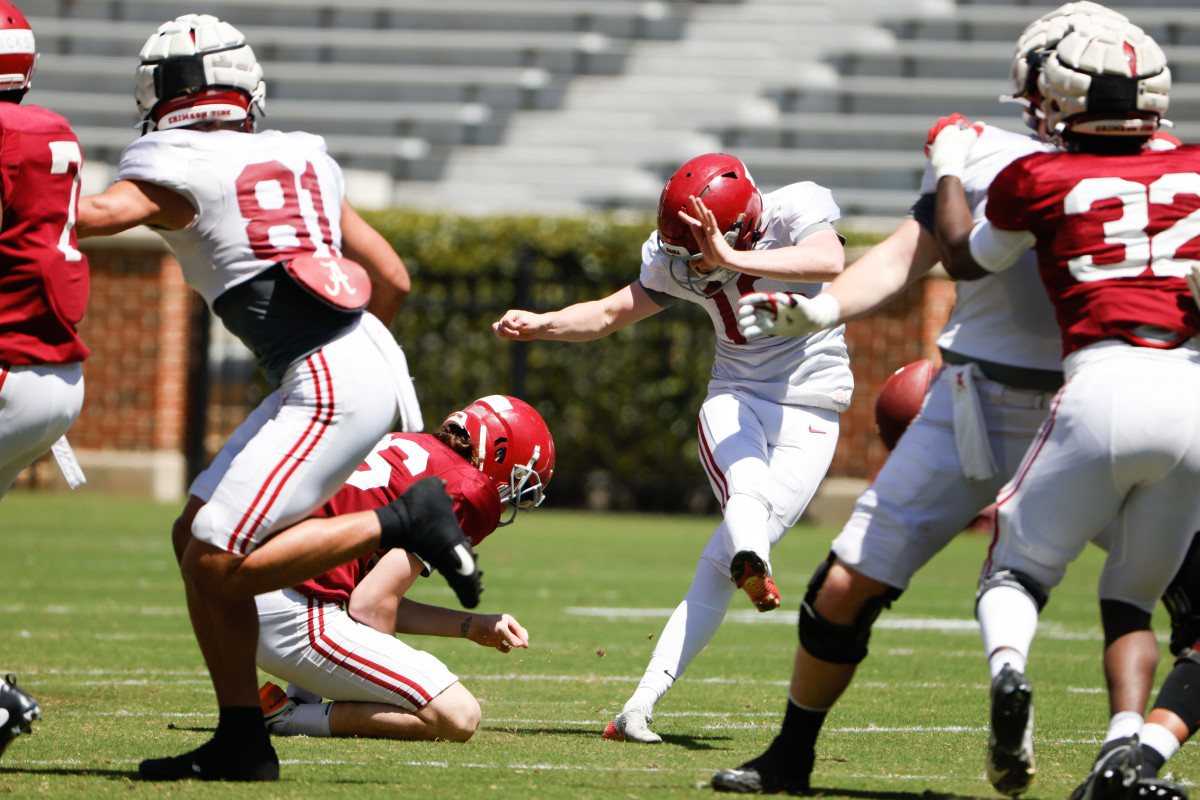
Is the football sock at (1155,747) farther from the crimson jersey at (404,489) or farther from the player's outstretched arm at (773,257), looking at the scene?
the crimson jersey at (404,489)

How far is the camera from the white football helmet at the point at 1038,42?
11.5 ft

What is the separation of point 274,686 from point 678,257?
184 cm

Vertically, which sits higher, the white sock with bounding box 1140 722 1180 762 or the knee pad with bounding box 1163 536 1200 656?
the knee pad with bounding box 1163 536 1200 656

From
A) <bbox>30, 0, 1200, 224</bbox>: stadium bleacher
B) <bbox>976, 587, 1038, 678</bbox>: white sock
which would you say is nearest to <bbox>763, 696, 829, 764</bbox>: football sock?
<bbox>976, 587, 1038, 678</bbox>: white sock

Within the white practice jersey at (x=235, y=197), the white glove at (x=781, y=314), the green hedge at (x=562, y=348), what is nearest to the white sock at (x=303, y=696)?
the white practice jersey at (x=235, y=197)

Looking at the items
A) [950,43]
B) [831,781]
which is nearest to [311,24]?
[950,43]

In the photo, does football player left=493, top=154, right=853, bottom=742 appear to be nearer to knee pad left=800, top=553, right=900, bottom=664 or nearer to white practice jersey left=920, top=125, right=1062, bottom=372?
knee pad left=800, top=553, right=900, bottom=664

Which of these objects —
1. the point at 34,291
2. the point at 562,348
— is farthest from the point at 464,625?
the point at 562,348

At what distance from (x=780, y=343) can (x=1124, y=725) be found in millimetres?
1963

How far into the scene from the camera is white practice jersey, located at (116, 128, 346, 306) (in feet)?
11.9

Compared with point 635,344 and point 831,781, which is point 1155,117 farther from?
point 635,344

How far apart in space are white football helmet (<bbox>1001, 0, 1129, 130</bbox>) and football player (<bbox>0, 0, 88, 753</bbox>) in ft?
7.50

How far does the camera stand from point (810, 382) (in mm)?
4977

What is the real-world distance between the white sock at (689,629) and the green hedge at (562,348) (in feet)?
29.5
